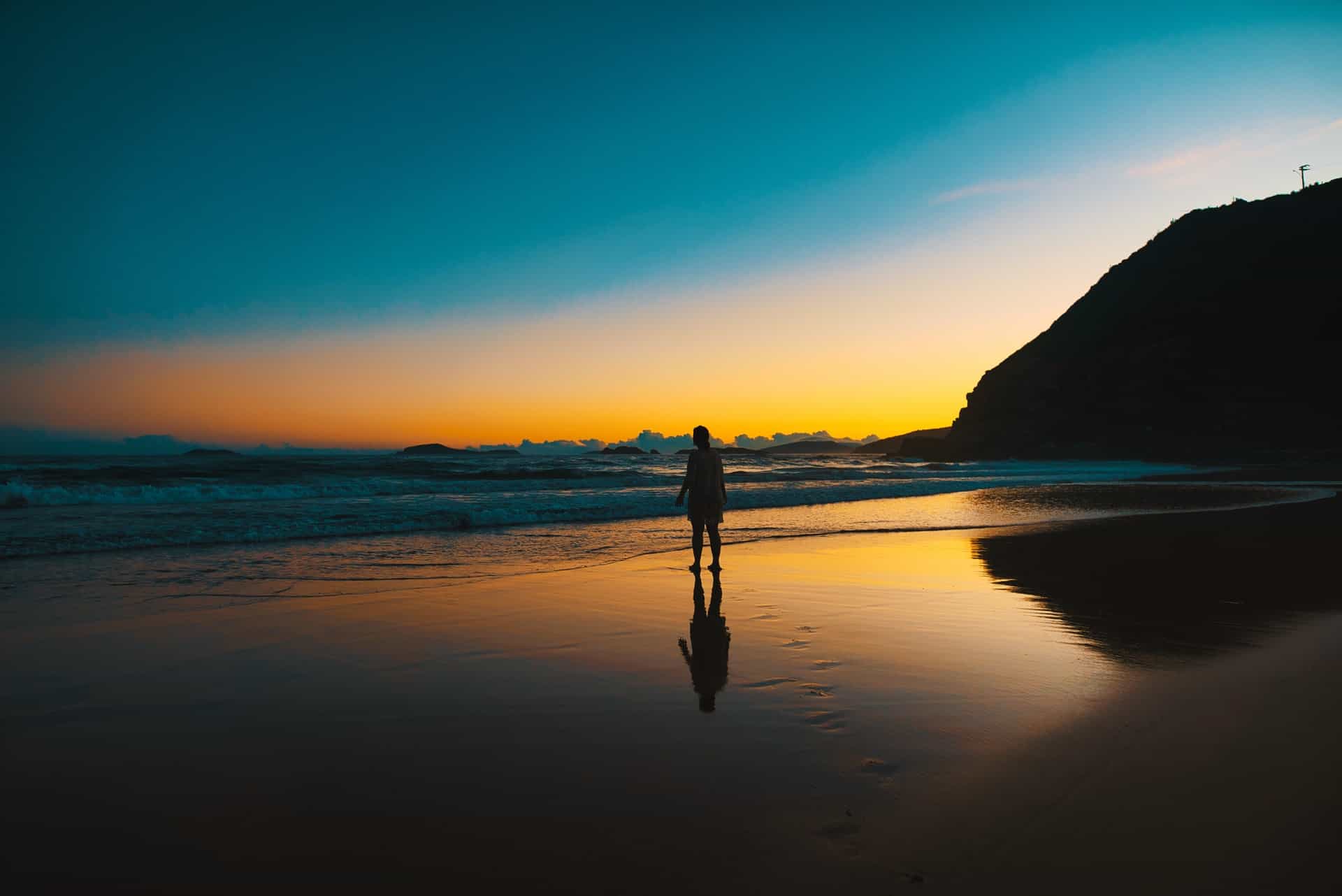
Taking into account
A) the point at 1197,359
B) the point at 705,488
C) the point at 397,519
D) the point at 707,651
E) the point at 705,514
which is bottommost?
the point at 707,651

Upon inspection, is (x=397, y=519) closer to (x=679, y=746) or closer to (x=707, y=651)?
(x=707, y=651)

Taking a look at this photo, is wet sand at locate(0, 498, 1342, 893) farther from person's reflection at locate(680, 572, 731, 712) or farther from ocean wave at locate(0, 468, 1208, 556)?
ocean wave at locate(0, 468, 1208, 556)

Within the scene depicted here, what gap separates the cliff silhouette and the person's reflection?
206 ft

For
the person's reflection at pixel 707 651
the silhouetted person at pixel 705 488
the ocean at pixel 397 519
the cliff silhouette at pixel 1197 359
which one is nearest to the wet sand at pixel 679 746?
the person's reflection at pixel 707 651

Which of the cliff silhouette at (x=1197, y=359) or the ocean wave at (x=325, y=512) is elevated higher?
the cliff silhouette at (x=1197, y=359)

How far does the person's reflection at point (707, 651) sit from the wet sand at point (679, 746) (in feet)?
0.17

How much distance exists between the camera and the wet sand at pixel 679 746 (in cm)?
273

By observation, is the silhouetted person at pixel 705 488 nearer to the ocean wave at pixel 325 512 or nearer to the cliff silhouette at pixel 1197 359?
the ocean wave at pixel 325 512

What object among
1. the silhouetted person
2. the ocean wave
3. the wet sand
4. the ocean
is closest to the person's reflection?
the wet sand

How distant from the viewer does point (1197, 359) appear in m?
68.3

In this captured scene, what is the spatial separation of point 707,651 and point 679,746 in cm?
214

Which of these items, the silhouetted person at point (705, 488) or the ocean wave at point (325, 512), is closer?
the silhouetted person at point (705, 488)

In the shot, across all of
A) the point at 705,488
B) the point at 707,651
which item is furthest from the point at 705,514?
the point at 707,651

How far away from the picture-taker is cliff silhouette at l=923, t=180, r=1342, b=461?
61.8 m
